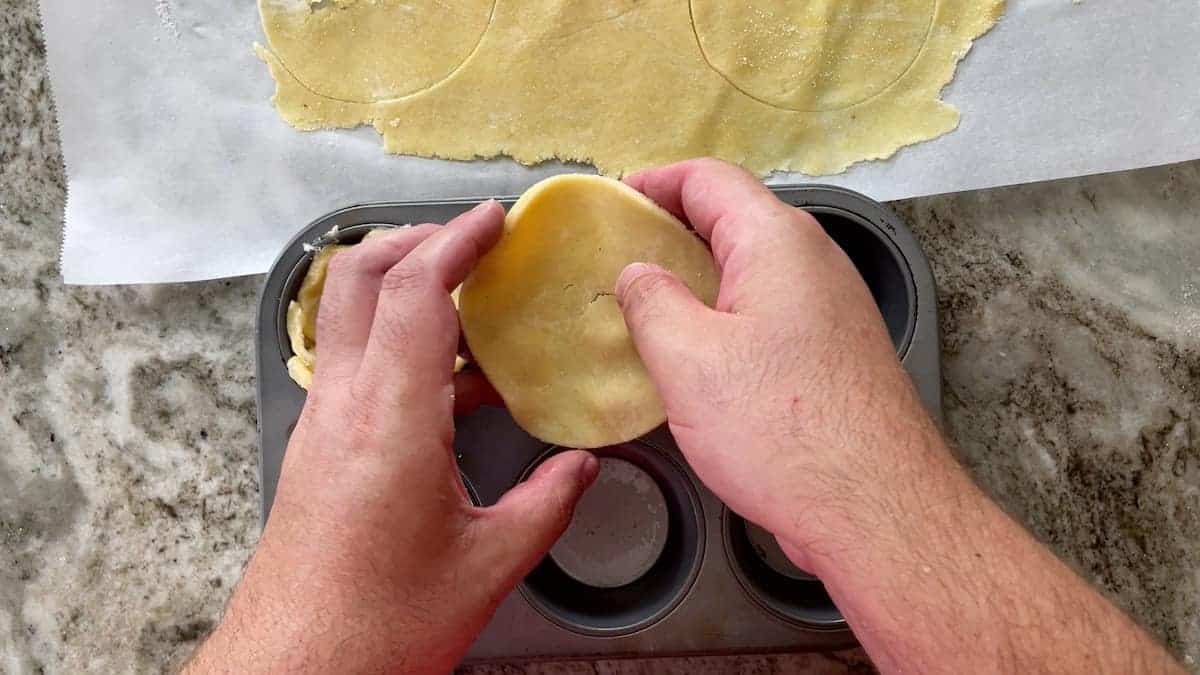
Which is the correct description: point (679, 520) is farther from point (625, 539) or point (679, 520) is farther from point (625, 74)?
point (625, 74)

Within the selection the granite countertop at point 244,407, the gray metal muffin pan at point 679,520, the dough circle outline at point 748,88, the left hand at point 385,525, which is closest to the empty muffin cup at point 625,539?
the gray metal muffin pan at point 679,520

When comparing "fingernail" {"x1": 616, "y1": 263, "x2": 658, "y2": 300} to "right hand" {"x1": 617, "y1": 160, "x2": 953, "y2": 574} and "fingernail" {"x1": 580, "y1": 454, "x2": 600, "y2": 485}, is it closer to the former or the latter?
"right hand" {"x1": 617, "y1": 160, "x2": 953, "y2": 574}

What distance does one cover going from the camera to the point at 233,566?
40.3 inches

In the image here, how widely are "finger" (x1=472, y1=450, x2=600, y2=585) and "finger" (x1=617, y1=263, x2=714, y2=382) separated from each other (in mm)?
128

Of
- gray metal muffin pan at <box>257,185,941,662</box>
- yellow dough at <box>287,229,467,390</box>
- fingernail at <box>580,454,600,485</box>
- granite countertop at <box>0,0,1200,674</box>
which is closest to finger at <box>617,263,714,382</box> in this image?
fingernail at <box>580,454,600,485</box>

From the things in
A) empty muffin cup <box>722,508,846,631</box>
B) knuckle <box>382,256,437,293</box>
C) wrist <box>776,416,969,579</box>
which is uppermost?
knuckle <box>382,256,437,293</box>

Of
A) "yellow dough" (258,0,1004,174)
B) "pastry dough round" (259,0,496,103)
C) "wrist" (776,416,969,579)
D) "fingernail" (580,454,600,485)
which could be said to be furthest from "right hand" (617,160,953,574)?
"pastry dough round" (259,0,496,103)

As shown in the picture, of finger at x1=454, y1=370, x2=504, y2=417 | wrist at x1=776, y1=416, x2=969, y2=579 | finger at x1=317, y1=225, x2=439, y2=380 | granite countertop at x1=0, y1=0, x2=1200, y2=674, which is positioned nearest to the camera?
wrist at x1=776, y1=416, x2=969, y2=579

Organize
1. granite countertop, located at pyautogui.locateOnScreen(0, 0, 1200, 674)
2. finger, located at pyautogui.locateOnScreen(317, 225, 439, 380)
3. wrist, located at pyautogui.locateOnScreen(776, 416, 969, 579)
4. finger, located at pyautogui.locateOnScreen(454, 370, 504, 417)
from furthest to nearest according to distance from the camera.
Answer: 1. granite countertop, located at pyautogui.locateOnScreen(0, 0, 1200, 674)
2. finger, located at pyautogui.locateOnScreen(454, 370, 504, 417)
3. finger, located at pyautogui.locateOnScreen(317, 225, 439, 380)
4. wrist, located at pyautogui.locateOnScreen(776, 416, 969, 579)

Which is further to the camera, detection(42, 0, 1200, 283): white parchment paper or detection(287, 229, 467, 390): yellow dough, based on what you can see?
detection(42, 0, 1200, 283): white parchment paper

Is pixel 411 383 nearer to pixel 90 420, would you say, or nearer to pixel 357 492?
pixel 357 492

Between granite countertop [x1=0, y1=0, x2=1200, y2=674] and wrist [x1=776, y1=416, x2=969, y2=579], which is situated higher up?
wrist [x1=776, y1=416, x2=969, y2=579]

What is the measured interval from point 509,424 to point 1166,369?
80 cm

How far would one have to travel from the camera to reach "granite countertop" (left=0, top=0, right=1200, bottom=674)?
1.00 meters
